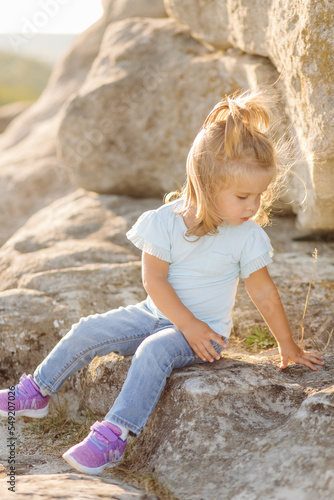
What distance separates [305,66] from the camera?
317 centimetres

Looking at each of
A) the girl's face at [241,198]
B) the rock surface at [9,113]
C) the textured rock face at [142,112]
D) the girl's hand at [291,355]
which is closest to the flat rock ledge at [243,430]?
the girl's hand at [291,355]

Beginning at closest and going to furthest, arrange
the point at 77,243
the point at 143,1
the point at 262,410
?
the point at 262,410
the point at 77,243
the point at 143,1

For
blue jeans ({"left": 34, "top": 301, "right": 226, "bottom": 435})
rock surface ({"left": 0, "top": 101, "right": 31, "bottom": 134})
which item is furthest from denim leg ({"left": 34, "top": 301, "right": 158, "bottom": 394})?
rock surface ({"left": 0, "top": 101, "right": 31, "bottom": 134})

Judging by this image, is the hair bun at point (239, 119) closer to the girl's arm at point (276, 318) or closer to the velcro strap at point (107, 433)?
the girl's arm at point (276, 318)

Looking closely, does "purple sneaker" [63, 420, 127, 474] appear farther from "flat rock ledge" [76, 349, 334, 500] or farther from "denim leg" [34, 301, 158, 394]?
"denim leg" [34, 301, 158, 394]

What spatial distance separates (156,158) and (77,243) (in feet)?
4.65

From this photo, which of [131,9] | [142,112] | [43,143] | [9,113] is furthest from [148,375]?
[9,113]

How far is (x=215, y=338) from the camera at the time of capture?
9.12 feet

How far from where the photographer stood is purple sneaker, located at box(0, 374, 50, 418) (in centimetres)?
290

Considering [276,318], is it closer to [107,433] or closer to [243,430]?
[243,430]

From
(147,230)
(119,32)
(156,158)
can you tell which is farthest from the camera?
(119,32)

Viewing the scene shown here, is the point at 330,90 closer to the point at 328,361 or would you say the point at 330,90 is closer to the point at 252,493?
the point at 328,361

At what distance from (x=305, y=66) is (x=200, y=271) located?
138 cm

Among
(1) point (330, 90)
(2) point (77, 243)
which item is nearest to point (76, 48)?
(2) point (77, 243)
